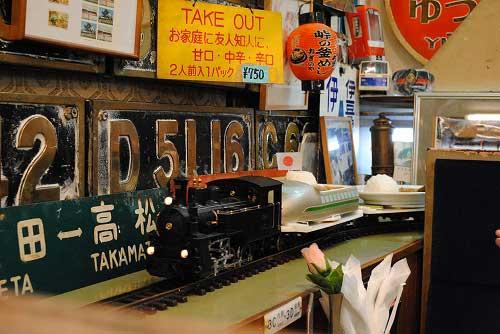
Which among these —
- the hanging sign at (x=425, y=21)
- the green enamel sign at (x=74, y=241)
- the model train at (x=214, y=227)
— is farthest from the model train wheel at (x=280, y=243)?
the hanging sign at (x=425, y=21)

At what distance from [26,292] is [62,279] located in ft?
0.55

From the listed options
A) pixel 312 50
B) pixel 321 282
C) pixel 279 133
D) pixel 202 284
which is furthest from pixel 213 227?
pixel 279 133

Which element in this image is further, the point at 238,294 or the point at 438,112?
the point at 438,112

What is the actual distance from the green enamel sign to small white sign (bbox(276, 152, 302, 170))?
4.66 feet

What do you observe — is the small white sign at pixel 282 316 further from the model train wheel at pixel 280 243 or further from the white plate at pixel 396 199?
the white plate at pixel 396 199

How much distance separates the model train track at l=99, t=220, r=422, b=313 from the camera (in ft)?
6.62

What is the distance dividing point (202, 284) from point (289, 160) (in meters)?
1.90

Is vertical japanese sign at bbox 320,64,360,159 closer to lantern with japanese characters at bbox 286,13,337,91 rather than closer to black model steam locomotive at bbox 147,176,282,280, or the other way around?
lantern with japanese characters at bbox 286,13,337,91

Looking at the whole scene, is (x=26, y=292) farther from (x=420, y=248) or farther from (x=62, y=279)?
(x=420, y=248)

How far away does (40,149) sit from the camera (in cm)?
235

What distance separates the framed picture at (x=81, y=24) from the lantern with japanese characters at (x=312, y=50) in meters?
1.31

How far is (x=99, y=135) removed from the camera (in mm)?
2607

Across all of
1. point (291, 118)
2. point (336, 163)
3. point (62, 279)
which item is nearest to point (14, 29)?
point (62, 279)

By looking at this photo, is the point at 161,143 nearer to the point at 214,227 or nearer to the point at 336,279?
the point at 214,227
